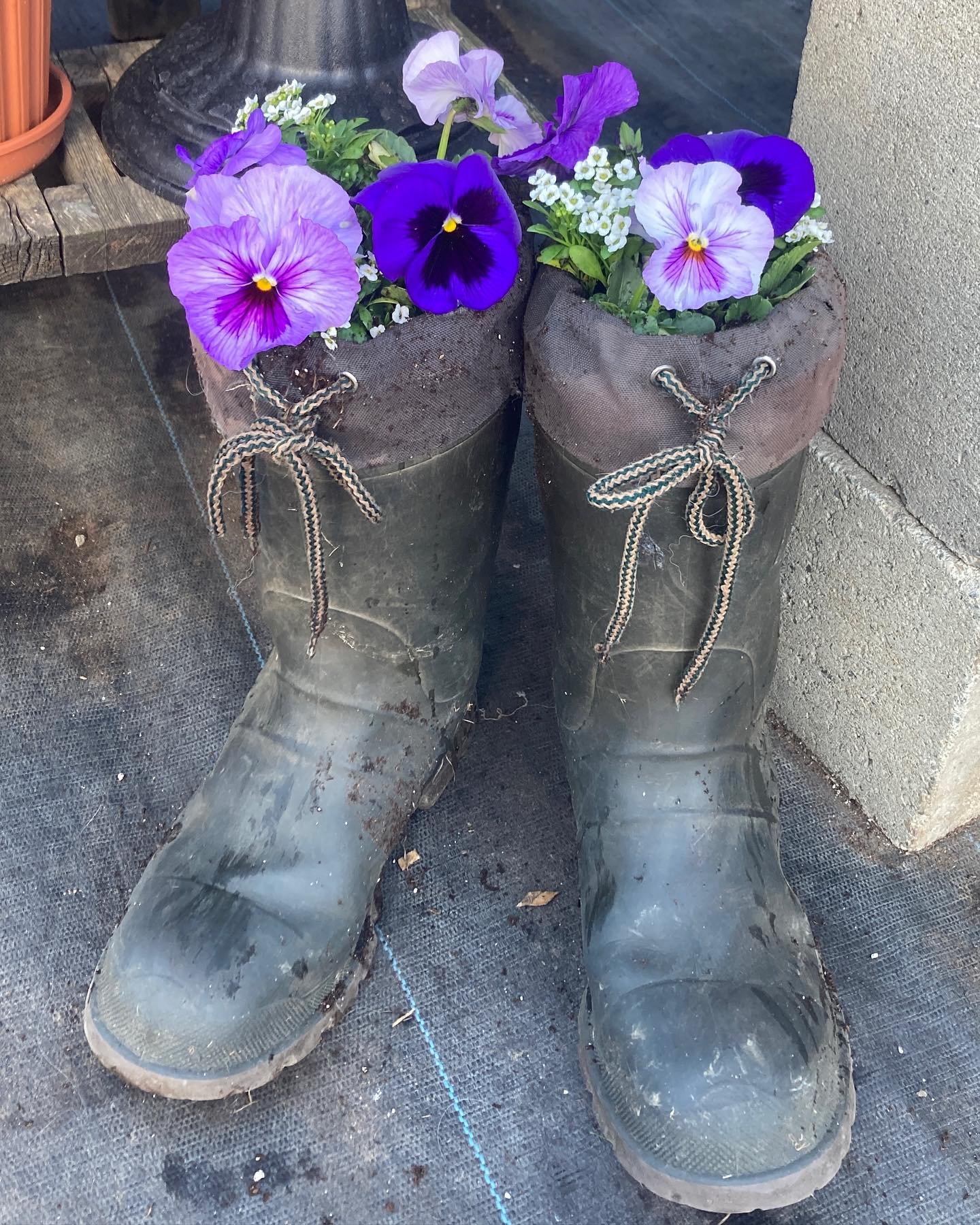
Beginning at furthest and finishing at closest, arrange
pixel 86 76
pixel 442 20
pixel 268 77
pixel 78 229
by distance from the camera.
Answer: pixel 442 20, pixel 86 76, pixel 268 77, pixel 78 229

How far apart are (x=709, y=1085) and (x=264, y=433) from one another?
613mm

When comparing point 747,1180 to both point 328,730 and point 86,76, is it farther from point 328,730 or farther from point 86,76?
point 86,76

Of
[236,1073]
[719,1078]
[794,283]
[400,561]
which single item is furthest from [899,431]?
[236,1073]

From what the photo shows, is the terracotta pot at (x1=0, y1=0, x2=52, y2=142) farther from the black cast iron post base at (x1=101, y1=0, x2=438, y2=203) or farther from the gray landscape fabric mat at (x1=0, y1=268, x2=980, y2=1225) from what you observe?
the gray landscape fabric mat at (x1=0, y1=268, x2=980, y2=1225)

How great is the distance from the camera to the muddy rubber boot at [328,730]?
92 centimetres

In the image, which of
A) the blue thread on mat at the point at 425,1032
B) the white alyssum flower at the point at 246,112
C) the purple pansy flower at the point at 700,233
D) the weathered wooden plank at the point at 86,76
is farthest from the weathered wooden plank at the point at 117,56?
the purple pansy flower at the point at 700,233

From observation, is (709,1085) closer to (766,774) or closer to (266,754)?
(766,774)

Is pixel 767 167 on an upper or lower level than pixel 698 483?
upper

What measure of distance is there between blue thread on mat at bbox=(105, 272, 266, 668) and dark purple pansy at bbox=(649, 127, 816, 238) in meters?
0.67

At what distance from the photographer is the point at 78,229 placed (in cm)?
128

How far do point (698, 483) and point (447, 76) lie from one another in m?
0.38

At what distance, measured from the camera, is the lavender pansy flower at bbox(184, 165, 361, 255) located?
810mm

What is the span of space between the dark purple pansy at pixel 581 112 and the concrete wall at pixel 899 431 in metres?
0.25

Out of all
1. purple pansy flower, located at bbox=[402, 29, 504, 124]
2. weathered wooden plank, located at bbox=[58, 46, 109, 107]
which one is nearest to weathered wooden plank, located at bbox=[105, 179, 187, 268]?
weathered wooden plank, located at bbox=[58, 46, 109, 107]
